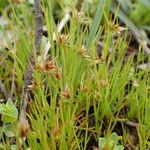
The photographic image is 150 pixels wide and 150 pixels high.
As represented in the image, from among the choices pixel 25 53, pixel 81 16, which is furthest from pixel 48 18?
pixel 25 53

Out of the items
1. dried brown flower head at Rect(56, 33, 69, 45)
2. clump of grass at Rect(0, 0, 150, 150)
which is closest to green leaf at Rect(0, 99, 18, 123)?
clump of grass at Rect(0, 0, 150, 150)

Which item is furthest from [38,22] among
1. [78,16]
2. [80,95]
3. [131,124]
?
[131,124]

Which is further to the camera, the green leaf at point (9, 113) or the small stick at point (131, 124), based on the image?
the small stick at point (131, 124)

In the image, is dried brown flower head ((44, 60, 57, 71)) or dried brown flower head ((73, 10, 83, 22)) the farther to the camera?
dried brown flower head ((73, 10, 83, 22))

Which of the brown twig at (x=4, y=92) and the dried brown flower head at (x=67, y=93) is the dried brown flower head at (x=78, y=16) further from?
the brown twig at (x=4, y=92)

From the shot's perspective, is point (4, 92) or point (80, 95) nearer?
point (80, 95)

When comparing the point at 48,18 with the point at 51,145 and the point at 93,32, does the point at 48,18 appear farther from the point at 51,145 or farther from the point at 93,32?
the point at 51,145

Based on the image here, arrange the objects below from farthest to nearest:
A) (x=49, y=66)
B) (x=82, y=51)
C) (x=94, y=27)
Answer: (x=94, y=27) → (x=82, y=51) → (x=49, y=66)

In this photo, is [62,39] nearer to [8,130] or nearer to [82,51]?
[82,51]

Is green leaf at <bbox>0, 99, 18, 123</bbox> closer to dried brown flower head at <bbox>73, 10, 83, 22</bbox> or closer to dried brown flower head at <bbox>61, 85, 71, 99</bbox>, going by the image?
dried brown flower head at <bbox>61, 85, 71, 99</bbox>

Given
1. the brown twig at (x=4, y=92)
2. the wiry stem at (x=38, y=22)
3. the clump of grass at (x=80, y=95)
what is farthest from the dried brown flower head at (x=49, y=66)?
the brown twig at (x=4, y=92)

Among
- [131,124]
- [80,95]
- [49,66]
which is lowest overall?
[131,124]

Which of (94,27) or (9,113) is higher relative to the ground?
(94,27)
